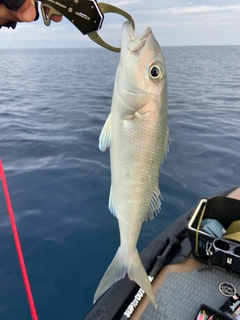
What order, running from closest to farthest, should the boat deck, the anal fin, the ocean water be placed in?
the anal fin
the boat deck
the ocean water

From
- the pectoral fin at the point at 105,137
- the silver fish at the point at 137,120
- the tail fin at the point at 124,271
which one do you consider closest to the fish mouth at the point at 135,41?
the silver fish at the point at 137,120

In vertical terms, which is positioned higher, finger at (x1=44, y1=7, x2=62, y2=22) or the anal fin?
finger at (x1=44, y1=7, x2=62, y2=22)

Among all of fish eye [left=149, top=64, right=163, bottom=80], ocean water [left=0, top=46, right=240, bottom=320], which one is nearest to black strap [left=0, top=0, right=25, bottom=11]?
fish eye [left=149, top=64, right=163, bottom=80]

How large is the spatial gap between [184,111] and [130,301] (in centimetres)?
1098

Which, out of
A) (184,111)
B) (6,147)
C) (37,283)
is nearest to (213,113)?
(184,111)

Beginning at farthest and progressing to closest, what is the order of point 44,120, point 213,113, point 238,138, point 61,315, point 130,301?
point 213,113 → point 44,120 → point 238,138 → point 61,315 → point 130,301

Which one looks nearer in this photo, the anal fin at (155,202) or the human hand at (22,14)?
the human hand at (22,14)

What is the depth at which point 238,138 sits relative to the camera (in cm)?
949

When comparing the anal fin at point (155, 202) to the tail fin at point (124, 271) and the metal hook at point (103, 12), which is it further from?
the metal hook at point (103, 12)

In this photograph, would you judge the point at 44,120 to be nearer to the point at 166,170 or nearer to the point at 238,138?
the point at 166,170

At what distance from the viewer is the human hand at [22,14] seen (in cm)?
192

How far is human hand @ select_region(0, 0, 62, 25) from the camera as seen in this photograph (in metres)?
1.92

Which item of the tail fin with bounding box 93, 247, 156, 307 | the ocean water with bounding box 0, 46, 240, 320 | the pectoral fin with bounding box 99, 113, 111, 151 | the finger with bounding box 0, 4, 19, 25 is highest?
the finger with bounding box 0, 4, 19, 25

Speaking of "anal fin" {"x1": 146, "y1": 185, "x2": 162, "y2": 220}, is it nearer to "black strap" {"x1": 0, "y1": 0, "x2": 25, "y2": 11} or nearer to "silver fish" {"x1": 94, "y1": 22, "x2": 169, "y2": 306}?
"silver fish" {"x1": 94, "y1": 22, "x2": 169, "y2": 306}
